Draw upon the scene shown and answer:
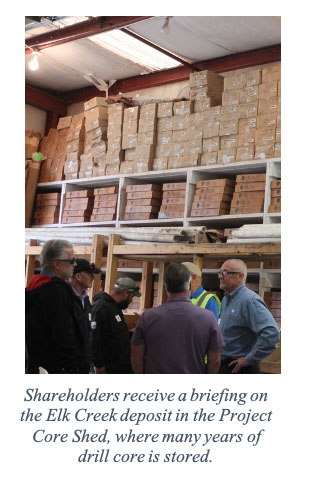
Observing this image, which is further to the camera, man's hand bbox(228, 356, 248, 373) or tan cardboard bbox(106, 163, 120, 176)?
tan cardboard bbox(106, 163, 120, 176)

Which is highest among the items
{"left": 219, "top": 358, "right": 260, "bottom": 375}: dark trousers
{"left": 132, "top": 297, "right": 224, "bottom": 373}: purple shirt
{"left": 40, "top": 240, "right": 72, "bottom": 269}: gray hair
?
{"left": 40, "top": 240, "right": 72, "bottom": 269}: gray hair

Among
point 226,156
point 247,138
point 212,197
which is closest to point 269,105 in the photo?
point 247,138

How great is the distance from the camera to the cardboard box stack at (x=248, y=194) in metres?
8.59

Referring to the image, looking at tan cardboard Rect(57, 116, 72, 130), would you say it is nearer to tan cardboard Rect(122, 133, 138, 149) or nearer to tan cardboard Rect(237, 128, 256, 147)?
tan cardboard Rect(122, 133, 138, 149)

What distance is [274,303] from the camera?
805 centimetres

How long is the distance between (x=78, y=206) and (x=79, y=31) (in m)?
2.50

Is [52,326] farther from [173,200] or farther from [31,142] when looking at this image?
[31,142]

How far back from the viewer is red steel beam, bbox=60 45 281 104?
995 cm

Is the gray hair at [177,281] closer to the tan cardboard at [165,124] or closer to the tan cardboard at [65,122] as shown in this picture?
the tan cardboard at [165,124]

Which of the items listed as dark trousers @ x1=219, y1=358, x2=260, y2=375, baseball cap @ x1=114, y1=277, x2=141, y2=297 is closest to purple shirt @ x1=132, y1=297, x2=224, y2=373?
dark trousers @ x1=219, y1=358, x2=260, y2=375

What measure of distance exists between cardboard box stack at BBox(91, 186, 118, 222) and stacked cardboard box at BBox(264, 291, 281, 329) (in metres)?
2.89
